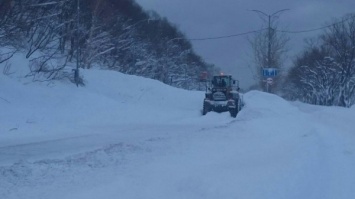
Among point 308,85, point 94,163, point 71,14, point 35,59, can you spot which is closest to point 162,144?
point 94,163

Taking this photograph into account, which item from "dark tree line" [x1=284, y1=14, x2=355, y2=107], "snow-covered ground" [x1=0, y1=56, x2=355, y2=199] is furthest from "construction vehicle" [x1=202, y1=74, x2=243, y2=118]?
"dark tree line" [x1=284, y1=14, x2=355, y2=107]

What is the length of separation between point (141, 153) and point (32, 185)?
4.44 meters

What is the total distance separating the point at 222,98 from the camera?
34875mm

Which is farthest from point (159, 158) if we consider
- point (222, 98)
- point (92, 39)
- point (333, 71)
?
point (333, 71)

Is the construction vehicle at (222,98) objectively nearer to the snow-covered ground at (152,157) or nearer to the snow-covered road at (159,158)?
the snow-covered ground at (152,157)

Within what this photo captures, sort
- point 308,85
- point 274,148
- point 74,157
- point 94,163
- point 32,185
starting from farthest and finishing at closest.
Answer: point 308,85 → point 274,148 → point 74,157 → point 94,163 → point 32,185

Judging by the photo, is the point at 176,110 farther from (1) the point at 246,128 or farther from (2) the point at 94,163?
(2) the point at 94,163

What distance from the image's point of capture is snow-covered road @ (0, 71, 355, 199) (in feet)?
A: 31.6

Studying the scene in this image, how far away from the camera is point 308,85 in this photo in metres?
80.8

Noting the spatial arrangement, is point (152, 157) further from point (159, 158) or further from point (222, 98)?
point (222, 98)

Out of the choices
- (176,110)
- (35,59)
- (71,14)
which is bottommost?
(176,110)

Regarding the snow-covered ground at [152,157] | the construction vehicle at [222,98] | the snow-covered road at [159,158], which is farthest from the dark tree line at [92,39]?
the construction vehicle at [222,98]

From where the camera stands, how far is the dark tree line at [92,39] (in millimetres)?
33594

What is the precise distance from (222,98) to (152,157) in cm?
2176
